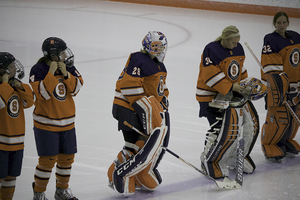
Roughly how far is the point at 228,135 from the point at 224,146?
0.10 meters

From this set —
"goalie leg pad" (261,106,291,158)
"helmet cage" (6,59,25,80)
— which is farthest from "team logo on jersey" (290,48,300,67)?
"helmet cage" (6,59,25,80)

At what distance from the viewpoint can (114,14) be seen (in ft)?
35.0

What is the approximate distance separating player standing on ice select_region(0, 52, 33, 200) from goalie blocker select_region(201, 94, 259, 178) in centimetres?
143

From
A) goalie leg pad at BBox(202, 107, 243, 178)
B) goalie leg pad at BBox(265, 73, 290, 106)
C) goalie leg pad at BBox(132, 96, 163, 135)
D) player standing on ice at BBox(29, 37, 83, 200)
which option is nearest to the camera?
player standing on ice at BBox(29, 37, 83, 200)

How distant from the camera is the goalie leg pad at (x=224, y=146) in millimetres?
3244

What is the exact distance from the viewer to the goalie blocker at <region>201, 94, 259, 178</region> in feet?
10.7

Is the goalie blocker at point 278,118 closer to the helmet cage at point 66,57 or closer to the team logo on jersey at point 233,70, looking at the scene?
the team logo on jersey at point 233,70

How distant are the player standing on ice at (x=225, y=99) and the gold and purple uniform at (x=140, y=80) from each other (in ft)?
1.49

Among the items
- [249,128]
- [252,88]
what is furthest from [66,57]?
[249,128]

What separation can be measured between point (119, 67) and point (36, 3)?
6.27 m

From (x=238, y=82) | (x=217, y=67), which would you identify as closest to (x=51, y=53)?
(x=217, y=67)

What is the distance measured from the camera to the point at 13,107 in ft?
8.28

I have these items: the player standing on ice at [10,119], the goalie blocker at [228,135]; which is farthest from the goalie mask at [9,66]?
the goalie blocker at [228,135]

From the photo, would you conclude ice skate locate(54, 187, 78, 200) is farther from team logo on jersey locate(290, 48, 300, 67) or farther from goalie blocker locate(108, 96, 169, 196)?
team logo on jersey locate(290, 48, 300, 67)
